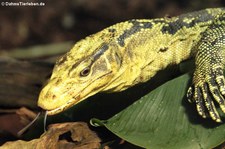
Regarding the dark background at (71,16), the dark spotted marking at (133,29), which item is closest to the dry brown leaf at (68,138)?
the dark spotted marking at (133,29)

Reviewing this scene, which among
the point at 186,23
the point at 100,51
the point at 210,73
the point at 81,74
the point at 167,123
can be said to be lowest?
the point at 167,123

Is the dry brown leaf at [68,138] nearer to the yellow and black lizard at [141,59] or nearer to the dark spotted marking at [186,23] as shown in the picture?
the yellow and black lizard at [141,59]

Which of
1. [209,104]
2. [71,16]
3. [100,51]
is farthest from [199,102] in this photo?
[71,16]

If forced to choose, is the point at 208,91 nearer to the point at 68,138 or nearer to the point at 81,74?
the point at 81,74

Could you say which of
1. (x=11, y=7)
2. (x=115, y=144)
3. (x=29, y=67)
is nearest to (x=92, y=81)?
(x=115, y=144)

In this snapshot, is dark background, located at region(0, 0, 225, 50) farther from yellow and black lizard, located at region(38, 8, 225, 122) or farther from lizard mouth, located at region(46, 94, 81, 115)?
lizard mouth, located at region(46, 94, 81, 115)

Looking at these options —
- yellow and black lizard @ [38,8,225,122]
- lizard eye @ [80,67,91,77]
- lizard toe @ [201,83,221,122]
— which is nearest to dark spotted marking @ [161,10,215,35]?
yellow and black lizard @ [38,8,225,122]

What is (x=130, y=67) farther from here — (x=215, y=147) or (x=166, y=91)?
(x=215, y=147)
